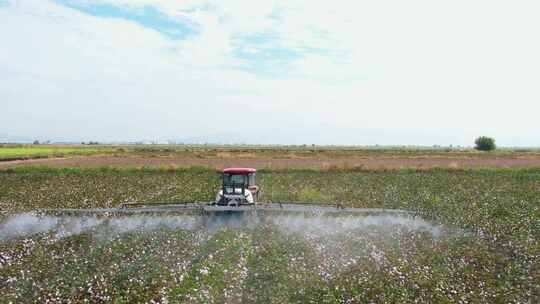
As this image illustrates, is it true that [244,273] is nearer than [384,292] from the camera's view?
No

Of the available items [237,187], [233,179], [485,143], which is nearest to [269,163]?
[233,179]

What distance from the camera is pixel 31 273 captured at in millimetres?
13391

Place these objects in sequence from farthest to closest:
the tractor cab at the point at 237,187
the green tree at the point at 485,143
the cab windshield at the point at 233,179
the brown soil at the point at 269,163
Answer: the green tree at the point at 485,143 → the brown soil at the point at 269,163 → the cab windshield at the point at 233,179 → the tractor cab at the point at 237,187

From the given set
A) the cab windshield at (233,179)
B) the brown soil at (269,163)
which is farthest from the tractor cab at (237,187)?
the brown soil at (269,163)

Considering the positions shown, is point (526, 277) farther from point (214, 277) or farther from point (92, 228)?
point (92, 228)

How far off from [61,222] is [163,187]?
56.8 feet

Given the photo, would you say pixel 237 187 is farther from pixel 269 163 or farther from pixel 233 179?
pixel 269 163

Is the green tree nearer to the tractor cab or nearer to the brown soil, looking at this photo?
the brown soil

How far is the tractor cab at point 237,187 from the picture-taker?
22.9 meters

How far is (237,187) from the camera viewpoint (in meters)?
24.5

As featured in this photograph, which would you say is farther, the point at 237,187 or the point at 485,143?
the point at 485,143

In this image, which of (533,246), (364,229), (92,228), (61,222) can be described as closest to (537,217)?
(533,246)

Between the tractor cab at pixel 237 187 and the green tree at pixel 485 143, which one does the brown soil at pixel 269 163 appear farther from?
the green tree at pixel 485 143

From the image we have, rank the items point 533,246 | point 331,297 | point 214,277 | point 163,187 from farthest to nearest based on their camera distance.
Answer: point 163,187 → point 533,246 → point 214,277 → point 331,297
